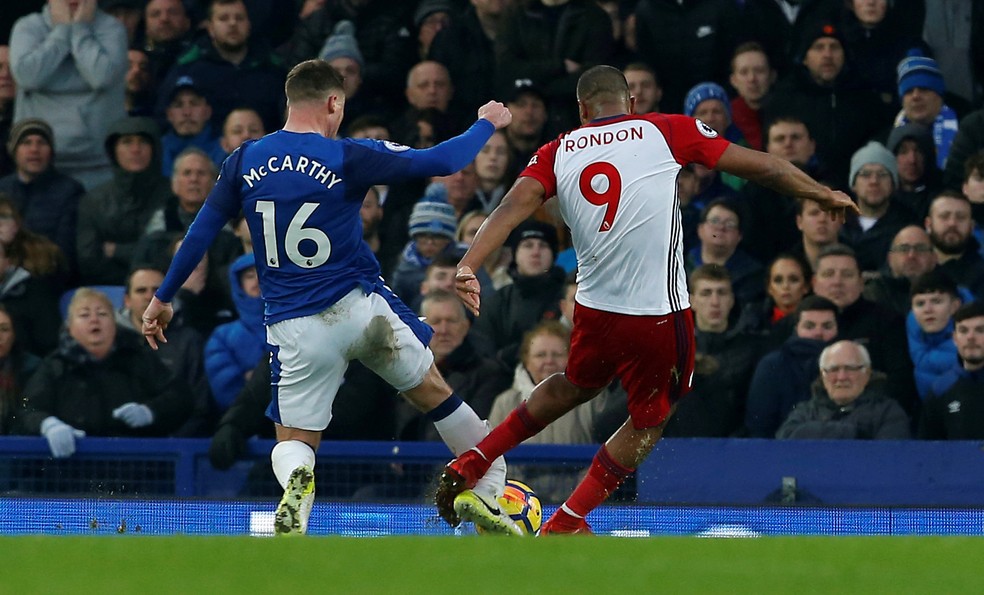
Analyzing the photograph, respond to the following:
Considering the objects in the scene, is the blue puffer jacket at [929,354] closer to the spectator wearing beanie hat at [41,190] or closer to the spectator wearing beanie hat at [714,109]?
the spectator wearing beanie hat at [714,109]

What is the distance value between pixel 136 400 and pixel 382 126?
2.86 m

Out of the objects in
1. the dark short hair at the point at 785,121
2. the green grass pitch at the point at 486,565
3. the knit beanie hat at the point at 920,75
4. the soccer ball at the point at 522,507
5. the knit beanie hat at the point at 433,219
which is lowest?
the soccer ball at the point at 522,507

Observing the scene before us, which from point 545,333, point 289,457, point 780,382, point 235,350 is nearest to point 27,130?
point 235,350

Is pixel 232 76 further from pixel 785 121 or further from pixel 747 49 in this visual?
pixel 785 121

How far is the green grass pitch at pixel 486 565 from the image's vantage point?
5645mm

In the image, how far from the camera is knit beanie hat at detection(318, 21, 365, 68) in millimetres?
14328

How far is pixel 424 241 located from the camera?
499 inches

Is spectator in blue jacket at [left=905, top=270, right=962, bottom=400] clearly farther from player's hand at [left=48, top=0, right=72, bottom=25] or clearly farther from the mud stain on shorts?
player's hand at [left=48, top=0, right=72, bottom=25]

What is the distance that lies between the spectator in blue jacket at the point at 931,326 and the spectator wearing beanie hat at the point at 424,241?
2952 mm

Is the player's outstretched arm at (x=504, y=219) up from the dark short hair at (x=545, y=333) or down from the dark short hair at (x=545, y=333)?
up

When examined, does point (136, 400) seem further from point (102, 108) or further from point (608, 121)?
point (608, 121)

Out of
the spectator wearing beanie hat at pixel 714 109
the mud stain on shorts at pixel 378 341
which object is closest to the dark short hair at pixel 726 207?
the spectator wearing beanie hat at pixel 714 109

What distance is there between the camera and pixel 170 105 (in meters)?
14.3

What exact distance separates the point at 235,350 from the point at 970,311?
4459mm
